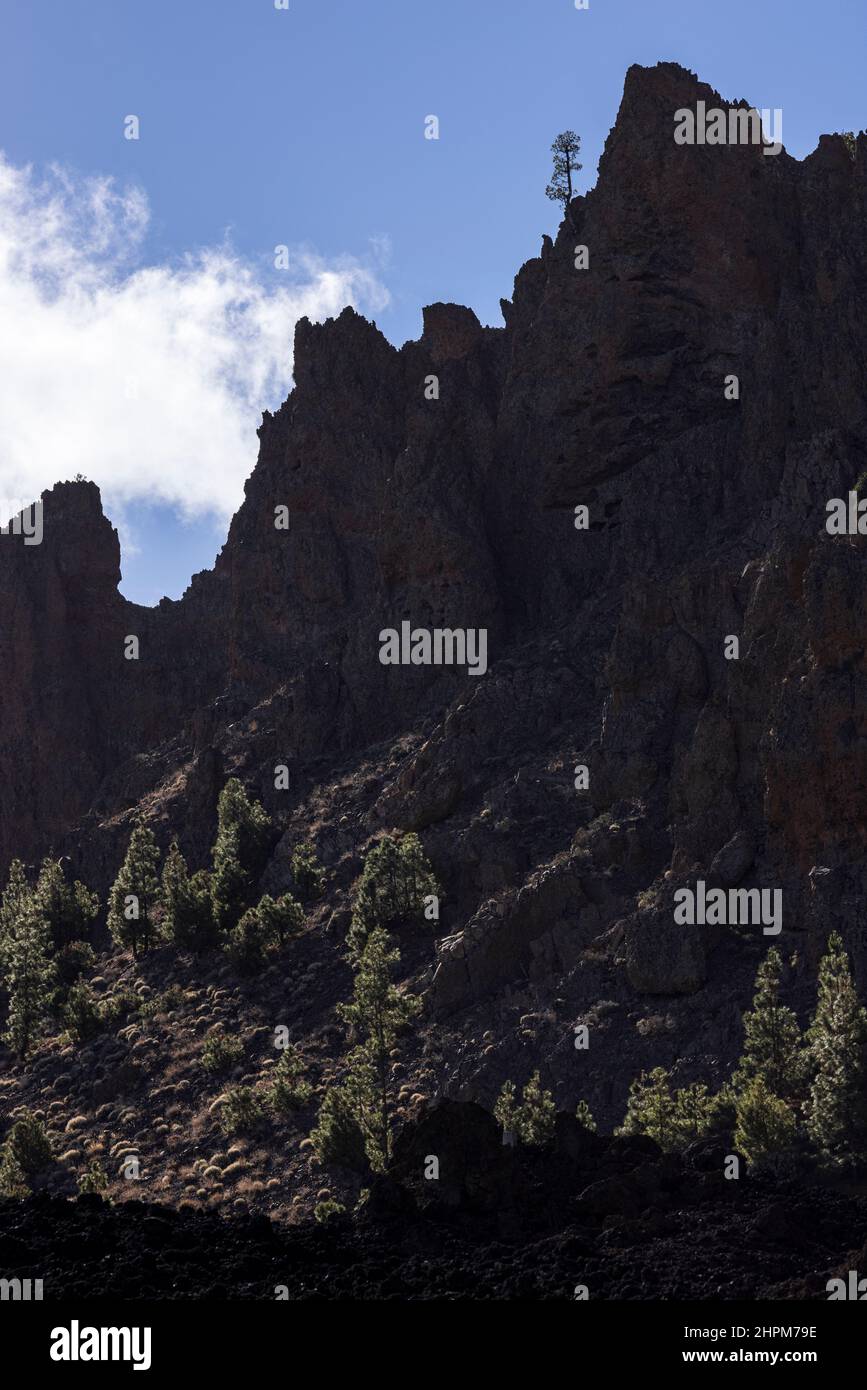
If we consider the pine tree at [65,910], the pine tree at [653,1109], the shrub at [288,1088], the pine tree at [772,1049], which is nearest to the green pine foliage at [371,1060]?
the shrub at [288,1088]

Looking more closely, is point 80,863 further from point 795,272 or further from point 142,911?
point 795,272

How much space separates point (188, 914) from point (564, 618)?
76.8 ft

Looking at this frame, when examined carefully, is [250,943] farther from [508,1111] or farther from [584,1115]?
[584,1115]

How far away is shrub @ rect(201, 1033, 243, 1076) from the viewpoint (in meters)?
83.1

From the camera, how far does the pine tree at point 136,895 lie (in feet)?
324

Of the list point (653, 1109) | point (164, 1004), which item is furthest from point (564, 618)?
point (653, 1109)

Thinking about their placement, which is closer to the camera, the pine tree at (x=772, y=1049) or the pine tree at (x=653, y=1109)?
the pine tree at (x=653, y=1109)

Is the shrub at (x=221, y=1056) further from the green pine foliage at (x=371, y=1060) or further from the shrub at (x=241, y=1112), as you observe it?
the green pine foliage at (x=371, y=1060)

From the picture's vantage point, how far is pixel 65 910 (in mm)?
104438

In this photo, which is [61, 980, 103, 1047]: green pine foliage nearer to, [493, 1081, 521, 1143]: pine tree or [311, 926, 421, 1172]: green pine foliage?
[311, 926, 421, 1172]: green pine foliage

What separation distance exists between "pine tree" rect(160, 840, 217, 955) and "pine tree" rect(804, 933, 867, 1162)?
3897 centimetres

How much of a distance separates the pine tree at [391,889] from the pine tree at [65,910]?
22.1 metres
